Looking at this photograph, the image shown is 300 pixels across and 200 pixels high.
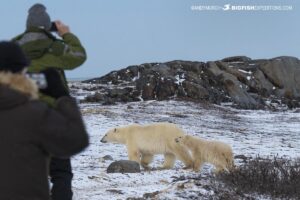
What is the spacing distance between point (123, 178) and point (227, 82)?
1167 inches

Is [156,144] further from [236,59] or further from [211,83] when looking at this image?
[236,59]

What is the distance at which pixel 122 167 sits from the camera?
8625 millimetres

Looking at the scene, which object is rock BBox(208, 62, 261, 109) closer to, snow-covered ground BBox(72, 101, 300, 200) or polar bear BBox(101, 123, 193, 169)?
snow-covered ground BBox(72, 101, 300, 200)

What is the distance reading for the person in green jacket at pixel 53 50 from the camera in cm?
332

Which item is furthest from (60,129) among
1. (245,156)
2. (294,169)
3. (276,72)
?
(276,72)

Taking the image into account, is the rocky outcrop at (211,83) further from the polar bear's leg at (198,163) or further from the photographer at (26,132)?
the photographer at (26,132)

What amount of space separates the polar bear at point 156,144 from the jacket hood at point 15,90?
7.66 m

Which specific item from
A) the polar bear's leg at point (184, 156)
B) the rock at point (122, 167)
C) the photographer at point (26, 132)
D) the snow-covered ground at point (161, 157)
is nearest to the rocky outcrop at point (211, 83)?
the snow-covered ground at point (161, 157)

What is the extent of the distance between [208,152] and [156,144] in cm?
122

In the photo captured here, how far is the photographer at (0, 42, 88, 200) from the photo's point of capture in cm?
231

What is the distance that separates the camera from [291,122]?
25000 millimetres

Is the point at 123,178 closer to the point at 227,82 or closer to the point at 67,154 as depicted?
the point at 67,154

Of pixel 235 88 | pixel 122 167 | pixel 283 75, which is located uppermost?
pixel 122 167

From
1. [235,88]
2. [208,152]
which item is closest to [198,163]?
[208,152]
